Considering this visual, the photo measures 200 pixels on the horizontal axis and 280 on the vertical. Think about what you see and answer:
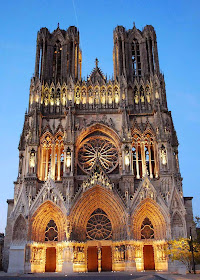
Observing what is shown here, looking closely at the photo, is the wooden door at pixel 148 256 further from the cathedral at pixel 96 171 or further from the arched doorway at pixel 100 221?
the arched doorway at pixel 100 221

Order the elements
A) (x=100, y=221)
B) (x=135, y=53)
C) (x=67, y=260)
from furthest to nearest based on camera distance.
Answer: (x=135, y=53)
(x=100, y=221)
(x=67, y=260)

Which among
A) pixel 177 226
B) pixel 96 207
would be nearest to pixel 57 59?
pixel 96 207

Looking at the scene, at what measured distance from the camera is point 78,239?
27.9 metres

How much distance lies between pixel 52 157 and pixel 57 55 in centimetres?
1368

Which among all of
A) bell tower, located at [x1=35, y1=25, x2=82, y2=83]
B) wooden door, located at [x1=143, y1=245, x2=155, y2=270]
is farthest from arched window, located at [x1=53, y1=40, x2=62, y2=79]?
wooden door, located at [x1=143, y1=245, x2=155, y2=270]

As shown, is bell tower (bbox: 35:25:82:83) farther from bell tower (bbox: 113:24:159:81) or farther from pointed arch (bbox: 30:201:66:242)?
pointed arch (bbox: 30:201:66:242)

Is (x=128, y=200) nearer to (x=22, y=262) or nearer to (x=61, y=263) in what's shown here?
(x=61, y=263)

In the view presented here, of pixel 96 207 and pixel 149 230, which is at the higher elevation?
pixel 96 207

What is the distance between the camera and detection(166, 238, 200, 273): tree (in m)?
23.2

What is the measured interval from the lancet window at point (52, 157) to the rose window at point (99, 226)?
509cm

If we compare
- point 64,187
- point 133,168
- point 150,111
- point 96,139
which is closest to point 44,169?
point 64,187

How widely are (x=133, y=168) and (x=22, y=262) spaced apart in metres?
13.5

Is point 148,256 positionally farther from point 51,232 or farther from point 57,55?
point 57,55

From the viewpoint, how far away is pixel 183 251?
2366cm
